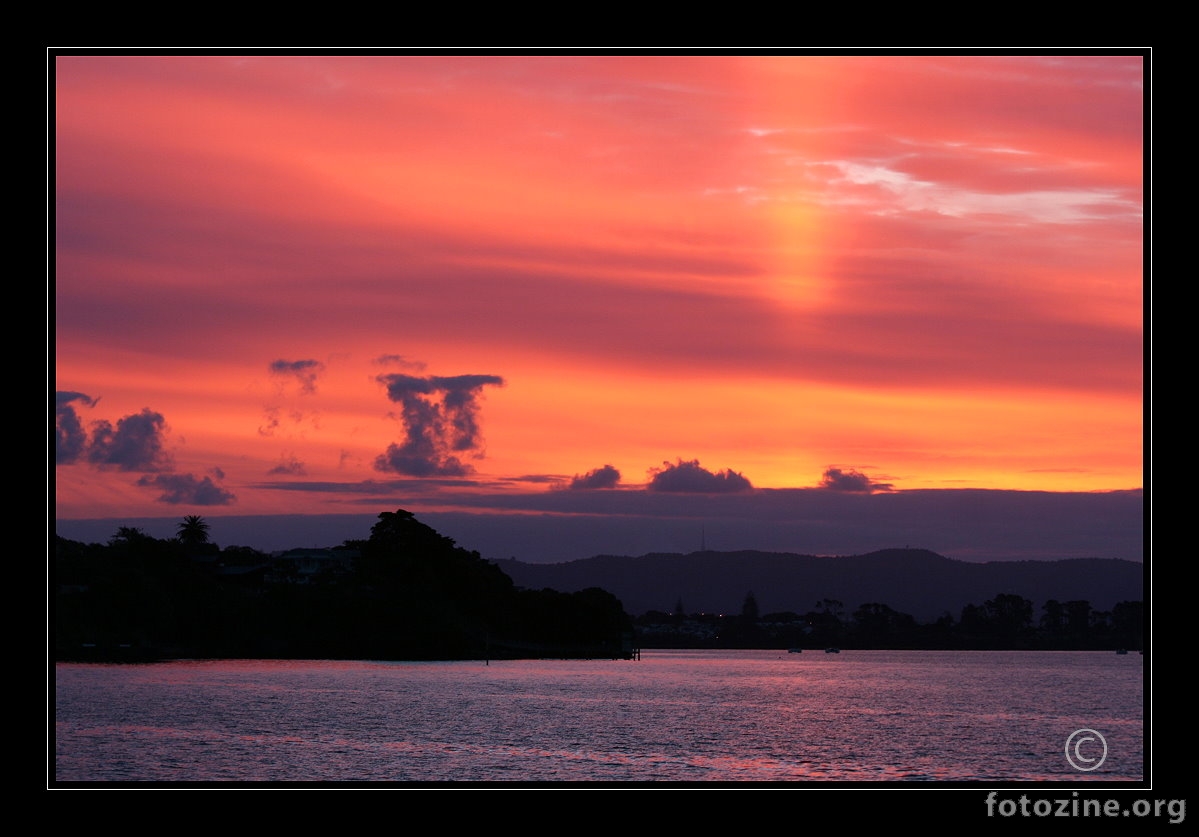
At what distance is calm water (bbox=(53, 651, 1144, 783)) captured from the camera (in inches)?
2527

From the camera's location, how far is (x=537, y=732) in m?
86.2

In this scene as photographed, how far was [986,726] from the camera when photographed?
343 ft

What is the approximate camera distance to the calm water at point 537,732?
64.2 metres
